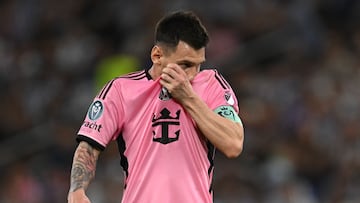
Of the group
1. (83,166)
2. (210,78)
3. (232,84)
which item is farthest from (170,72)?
(232,84)

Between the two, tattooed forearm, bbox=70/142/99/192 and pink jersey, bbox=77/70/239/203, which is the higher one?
pink jersey, bbox=77/70/239/203

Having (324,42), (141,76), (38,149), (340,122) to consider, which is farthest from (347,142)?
(141,76)

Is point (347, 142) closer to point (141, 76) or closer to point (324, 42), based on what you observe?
point (324, 42)

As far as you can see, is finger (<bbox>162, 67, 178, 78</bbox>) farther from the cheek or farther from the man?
the cheek

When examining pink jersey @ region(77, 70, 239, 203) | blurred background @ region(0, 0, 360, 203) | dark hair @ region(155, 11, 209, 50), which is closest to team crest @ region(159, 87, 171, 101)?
pink jersey @ region(77, 70, 239, 203)

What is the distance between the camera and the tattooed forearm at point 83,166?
15.8ft

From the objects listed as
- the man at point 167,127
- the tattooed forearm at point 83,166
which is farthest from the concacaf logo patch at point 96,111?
the tattooed forearm at point 83,166

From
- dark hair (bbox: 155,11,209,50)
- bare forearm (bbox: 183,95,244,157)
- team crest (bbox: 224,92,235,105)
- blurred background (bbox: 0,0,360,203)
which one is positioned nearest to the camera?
bare forearm (bbox: 183,95,244,157)

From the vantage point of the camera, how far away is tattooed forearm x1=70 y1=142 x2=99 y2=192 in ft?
15.8

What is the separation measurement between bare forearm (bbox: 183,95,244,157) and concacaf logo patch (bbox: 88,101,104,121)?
1.34 feet

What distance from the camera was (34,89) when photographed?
40.8 feet

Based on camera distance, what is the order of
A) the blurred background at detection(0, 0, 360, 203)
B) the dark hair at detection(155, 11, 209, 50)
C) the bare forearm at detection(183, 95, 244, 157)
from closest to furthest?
the bare forearm at detection(183, 95, 244, 157), the dark hair at detection(155, 11, 209, 50), the blurred background at detection(0, 0, 360, 203)

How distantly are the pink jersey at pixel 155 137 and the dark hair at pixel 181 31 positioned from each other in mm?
205

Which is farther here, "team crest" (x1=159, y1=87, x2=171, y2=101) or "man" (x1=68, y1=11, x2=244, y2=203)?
"team crest" (x1=159, y1=87, x2=171, y2=101)
